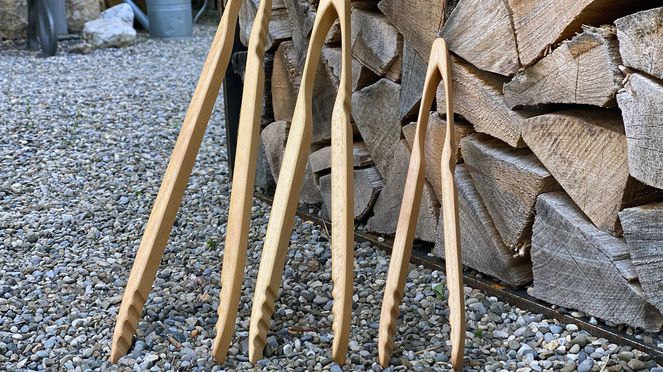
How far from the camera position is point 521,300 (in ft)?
6.53

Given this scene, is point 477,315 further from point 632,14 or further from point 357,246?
point 632,14

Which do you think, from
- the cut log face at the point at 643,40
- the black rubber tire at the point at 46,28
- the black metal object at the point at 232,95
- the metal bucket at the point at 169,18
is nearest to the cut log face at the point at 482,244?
the cut log face at the point at 643,40

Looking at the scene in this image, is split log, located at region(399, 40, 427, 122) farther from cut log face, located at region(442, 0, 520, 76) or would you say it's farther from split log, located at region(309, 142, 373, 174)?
split log, located at region(309, 142, 373, 174)

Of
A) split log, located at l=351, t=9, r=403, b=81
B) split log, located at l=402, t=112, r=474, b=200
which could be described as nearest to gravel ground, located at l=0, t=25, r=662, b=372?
split log, located at l=402, t=112, r=474, b=200

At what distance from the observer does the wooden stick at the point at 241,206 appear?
1.80 metres

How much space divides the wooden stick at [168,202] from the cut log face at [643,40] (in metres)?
0.85

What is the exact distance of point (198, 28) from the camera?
6.59m

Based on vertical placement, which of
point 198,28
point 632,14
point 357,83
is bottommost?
point 198,28

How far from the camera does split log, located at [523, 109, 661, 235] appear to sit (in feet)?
5.49

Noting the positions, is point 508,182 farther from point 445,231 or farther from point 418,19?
point 418,19

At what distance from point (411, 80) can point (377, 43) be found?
6.6 inches

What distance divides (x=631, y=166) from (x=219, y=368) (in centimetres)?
91

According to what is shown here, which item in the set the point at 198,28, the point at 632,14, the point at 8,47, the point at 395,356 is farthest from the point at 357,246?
the point at 198,28

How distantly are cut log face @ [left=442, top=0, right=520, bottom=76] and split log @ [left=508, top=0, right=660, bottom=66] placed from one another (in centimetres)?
3
